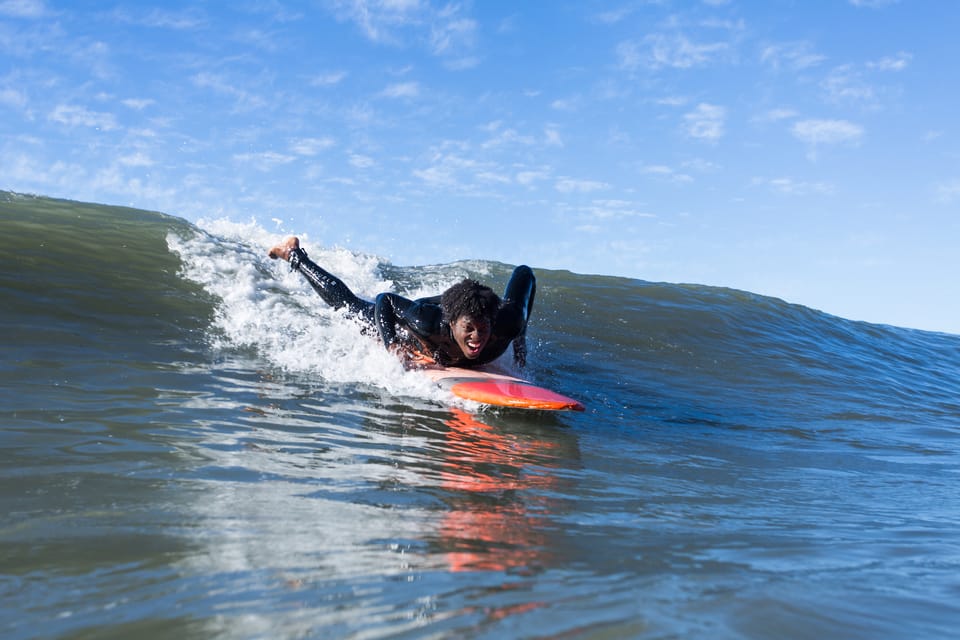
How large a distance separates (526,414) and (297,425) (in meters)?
2.03

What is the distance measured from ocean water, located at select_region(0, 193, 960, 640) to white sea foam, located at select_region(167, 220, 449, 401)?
0.14 ft

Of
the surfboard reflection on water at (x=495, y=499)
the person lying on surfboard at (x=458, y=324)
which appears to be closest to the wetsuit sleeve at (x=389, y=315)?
the person lying on surfboard at (x=458, y=324)

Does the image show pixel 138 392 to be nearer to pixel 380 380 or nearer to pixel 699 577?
pixel 380 380

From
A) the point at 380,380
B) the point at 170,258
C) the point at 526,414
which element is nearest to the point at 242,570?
the point at 526,414

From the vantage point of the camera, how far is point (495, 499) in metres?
3.23

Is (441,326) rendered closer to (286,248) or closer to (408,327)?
(408,327)

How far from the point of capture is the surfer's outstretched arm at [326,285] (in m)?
7.86

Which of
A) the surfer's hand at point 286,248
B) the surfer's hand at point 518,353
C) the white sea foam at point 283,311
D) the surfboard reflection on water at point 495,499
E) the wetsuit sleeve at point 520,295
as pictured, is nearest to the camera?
the surfboard reflection on water at point 495,499

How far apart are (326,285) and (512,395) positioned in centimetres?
317

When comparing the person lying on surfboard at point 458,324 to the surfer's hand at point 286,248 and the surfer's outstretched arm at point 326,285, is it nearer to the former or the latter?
the surfer's outstretched arm at point 326,285

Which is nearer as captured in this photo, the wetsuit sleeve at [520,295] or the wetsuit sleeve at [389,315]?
the wetsuit sleeve at [389,315]

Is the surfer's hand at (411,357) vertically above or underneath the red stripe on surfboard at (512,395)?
above

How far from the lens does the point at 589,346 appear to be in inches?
372

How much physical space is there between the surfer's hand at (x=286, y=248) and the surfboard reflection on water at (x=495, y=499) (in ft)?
13.6
